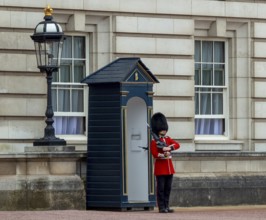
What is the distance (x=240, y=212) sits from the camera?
27.1 meters

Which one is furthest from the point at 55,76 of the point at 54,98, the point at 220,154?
the point at 220,154

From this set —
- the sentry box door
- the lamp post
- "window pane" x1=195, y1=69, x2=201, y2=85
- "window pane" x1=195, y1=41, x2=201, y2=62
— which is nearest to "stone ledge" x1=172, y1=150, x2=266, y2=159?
the sentry box door

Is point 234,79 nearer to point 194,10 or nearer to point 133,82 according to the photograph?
point 194,10

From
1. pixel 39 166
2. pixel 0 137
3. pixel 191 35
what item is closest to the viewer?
pixel 39 166

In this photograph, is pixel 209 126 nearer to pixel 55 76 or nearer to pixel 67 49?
pixel 67 49

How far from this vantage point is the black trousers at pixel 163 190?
2595cm

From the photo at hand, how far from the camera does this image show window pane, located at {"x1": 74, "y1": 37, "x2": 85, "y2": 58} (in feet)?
99.1

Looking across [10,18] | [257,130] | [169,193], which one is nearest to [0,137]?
[10,18]

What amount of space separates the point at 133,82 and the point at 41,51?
1846 mm

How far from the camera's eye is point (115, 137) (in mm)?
26219

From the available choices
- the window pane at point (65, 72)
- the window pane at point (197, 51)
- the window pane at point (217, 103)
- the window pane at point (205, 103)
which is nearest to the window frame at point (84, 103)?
the window pane at point (65, 72)

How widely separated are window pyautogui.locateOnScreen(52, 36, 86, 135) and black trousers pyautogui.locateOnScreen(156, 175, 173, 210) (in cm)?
424

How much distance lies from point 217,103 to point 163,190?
21.4 ft

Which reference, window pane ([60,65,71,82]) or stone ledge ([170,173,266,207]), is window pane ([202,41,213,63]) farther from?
window pane ([60,65,71,82])
